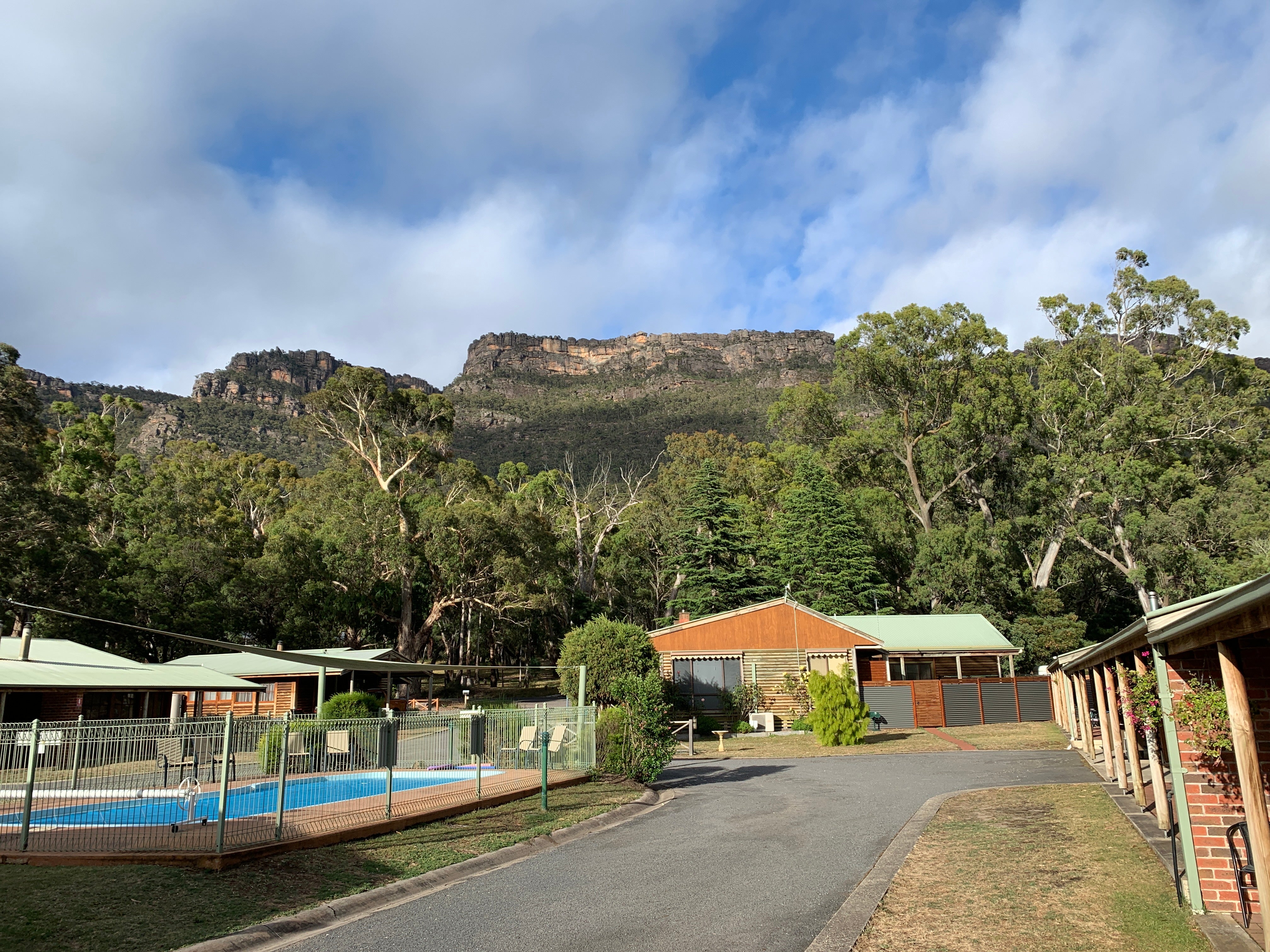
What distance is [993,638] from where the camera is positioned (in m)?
33.4

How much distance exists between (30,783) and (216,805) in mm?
2858

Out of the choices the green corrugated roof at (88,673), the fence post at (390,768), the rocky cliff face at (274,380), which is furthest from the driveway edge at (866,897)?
the rocky cliff face at (274,380)

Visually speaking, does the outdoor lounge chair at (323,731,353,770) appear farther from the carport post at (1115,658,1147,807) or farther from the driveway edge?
the carport post at (1115,658,1147,807)

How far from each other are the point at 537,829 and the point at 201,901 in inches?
181

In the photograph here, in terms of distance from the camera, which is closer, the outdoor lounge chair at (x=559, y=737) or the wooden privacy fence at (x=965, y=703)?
the outdoor lounge chair at (x=559, y=737)

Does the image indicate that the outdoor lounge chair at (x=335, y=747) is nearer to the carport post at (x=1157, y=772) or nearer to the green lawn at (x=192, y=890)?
the green lawn at (x=192, y=890)

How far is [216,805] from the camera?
11.3 meters

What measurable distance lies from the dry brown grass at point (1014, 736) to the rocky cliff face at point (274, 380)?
97.5 m

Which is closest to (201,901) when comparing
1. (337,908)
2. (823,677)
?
(337,908)

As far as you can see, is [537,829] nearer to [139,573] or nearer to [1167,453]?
[139,573]

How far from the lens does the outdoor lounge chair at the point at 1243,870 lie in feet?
19.5

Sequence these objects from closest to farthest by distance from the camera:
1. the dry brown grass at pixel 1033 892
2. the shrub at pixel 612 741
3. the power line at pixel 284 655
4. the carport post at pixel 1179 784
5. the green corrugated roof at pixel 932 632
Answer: the dry brown grass at pixel 1033 892, the carport post at pixel 1179 784, the power line at pixel 284 655, the shrub at pixel 612 741, the green corrugated roof at pixel 932 632

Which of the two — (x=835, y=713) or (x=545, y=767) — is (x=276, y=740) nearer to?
(x=545, y=767)

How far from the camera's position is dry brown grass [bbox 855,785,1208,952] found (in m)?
6.07
